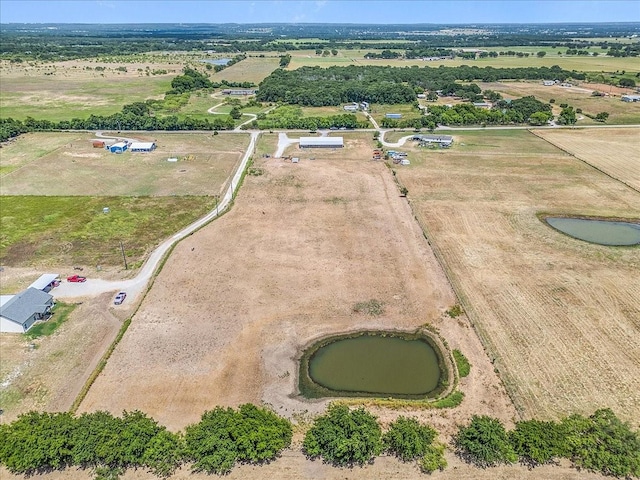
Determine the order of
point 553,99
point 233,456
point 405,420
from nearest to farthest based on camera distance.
Result: point 233,456, point 405,420, point 553,99

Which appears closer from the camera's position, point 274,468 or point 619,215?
point 274,468

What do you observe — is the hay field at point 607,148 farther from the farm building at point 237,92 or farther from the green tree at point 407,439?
the farm building at point 237,92

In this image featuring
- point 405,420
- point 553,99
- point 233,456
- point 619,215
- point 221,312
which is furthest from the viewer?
point 553,99

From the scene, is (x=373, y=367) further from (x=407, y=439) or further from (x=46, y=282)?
(x=46, y=282)

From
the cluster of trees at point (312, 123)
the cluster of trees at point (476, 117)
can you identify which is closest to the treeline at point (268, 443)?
the cluster of trees at point (312, 123)

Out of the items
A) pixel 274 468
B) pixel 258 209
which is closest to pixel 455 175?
pixel 258 209

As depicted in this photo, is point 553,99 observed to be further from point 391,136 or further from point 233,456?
point 233,456
